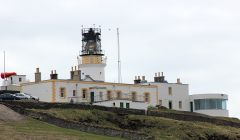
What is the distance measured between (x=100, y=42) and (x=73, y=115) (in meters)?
46.4

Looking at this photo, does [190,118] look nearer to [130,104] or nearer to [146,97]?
[130,104]

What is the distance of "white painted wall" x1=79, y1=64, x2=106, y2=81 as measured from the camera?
12251 cm

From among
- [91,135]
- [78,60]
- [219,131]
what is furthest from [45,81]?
[91,135]

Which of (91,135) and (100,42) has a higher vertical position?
(100,42)

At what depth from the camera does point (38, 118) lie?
250 ft

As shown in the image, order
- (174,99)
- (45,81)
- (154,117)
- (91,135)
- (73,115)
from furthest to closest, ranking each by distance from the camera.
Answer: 1. (174,99)
2. (45,81)
3. (154,117)
4. (73,115)
5. (91,135)

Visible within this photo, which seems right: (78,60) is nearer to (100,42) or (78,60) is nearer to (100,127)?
(100,42)

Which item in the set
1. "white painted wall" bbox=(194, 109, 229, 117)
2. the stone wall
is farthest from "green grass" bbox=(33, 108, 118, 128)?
"white painted wall" bbox=(194, 109, 229, 117)

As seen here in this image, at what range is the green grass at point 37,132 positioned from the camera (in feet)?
219

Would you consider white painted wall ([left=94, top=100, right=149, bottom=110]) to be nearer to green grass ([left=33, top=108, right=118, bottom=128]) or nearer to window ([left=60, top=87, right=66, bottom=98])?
window ([left=60, top=87, right=66, bottom=98])

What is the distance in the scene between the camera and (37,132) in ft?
227

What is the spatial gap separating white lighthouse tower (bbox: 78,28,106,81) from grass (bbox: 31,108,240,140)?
110 ft

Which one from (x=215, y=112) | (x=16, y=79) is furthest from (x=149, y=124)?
(x=16, y=79)

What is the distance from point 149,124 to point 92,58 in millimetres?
39801
